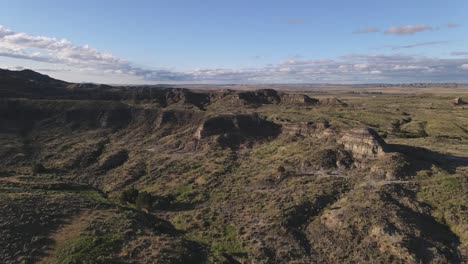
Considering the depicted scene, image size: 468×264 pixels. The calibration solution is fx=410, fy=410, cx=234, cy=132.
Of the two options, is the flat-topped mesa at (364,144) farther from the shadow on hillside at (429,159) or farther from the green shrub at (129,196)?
the green shrub at (129,196)

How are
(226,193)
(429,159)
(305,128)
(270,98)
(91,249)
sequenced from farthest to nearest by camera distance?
(270,98)
(305,128)
(429,159)
(226,193)
(91,249)

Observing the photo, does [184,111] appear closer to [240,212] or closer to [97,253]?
[240,212]

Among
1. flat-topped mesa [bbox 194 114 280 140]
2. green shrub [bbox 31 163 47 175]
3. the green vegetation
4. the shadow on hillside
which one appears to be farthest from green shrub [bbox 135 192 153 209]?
the shadow on hillside

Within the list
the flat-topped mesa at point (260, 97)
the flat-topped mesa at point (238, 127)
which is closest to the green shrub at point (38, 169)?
the flat-topped mesa at point (238, 127)

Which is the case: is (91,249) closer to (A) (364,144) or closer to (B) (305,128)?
(A) (364,144)

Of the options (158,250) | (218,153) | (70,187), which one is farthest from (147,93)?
(158,250)

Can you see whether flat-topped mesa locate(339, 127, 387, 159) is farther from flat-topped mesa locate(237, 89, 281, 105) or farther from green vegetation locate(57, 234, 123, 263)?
flat-topped mesa locate(237, 89, 281, 105)

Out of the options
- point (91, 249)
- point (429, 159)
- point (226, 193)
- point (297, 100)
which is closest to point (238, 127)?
point (226, 193)

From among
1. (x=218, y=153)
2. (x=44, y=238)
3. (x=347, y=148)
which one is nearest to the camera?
(x=44, y=238)
